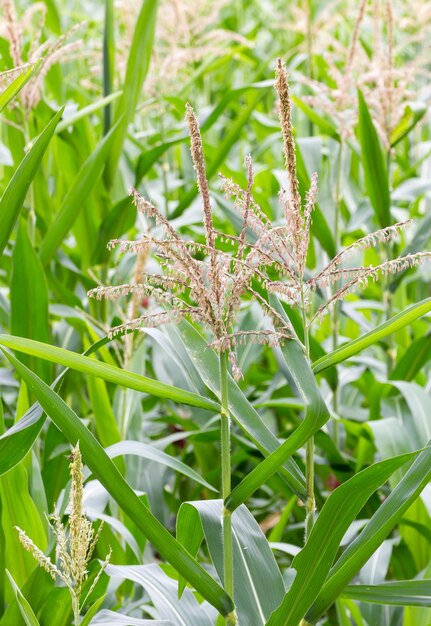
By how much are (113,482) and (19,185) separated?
1.24 feet

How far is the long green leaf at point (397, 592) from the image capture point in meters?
0.98

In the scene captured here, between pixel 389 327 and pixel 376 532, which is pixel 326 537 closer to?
pixel 376 532

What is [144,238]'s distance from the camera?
912 mm

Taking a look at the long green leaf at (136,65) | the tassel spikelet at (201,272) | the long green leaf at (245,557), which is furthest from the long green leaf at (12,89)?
the long green leaf at (136,65)

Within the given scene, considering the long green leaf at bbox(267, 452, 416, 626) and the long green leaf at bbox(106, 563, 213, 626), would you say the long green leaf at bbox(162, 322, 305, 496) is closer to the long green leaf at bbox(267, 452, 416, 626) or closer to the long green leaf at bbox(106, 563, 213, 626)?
the long green leaf at bbox(267, 452, 416, 626)

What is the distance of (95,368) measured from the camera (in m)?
0.94

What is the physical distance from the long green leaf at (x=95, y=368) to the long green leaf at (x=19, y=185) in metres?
0.22

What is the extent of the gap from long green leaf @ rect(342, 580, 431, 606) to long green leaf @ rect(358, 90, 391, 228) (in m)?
1.05

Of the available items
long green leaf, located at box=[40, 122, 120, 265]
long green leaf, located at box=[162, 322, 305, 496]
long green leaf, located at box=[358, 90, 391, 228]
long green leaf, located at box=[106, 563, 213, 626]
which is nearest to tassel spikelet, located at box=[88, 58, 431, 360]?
long green leaf, located at box=[162, 322, 305, 496]

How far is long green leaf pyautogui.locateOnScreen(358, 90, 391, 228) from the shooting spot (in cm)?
190

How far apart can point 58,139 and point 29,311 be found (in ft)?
2.28

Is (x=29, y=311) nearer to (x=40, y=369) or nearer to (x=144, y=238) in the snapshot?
(x=40, y=369)

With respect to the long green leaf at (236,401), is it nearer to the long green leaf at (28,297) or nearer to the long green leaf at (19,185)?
the long green leaf at (19,185)

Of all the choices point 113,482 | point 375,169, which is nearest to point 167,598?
point 113,482
